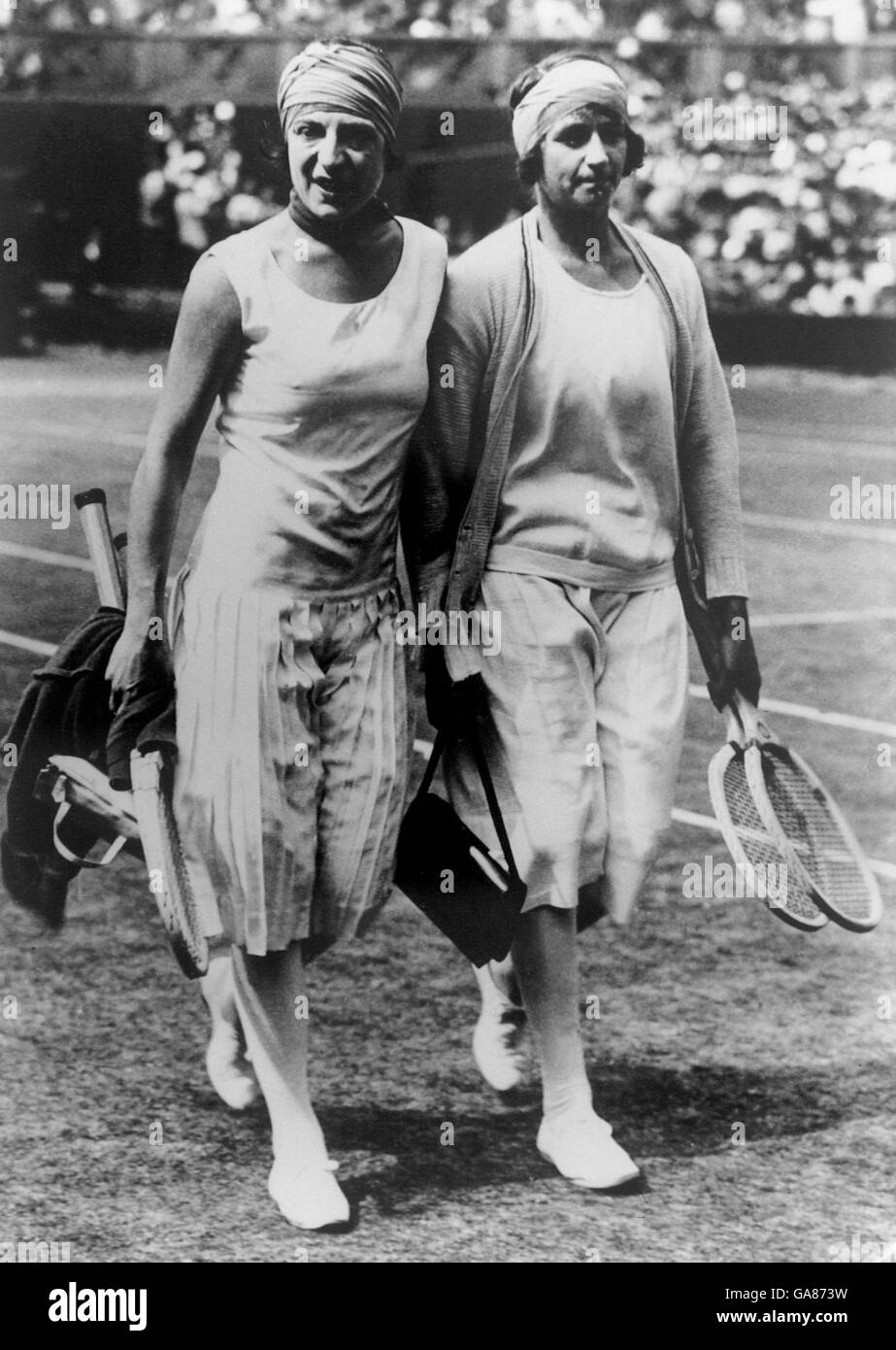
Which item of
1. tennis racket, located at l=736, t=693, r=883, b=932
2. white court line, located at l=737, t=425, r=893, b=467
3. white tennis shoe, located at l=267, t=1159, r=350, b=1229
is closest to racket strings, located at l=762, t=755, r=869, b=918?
tennis racket, located at l=736, t=693, r=883, b=932

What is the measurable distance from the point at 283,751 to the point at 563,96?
151 centimetres

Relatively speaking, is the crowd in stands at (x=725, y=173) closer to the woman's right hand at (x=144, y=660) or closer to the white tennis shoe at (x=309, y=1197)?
the woman's right hand at (x=144, y=660)

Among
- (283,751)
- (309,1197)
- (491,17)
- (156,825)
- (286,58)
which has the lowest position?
(309,1197)

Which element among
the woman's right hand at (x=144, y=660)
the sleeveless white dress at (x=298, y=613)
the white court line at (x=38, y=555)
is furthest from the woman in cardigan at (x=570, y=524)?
the white court line at (x=38, y=555)

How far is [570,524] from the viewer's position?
480 cm

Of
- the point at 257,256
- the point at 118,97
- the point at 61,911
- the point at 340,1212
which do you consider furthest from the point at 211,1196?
the point at 118,97

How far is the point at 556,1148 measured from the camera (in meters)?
4.89

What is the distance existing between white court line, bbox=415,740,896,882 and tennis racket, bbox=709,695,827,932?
2 centimetres

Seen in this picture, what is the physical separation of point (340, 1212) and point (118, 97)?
2.52 m

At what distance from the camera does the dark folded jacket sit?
4809mm

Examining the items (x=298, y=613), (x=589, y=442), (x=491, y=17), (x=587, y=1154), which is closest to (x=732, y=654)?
(x=589, y=442)

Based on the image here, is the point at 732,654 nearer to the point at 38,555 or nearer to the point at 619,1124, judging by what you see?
the point at 619,1124

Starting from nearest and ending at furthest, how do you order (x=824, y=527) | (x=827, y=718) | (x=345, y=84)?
1. (x=345, y=84)
2. (x=827, y=718)
3. (x=824, y=527)

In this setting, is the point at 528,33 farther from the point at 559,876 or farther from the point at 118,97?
the point at 559,876
